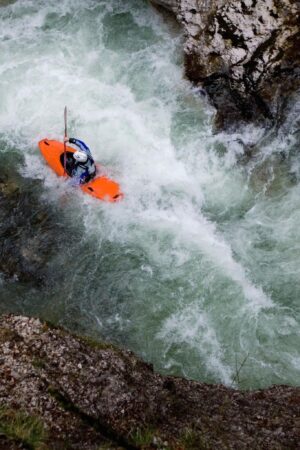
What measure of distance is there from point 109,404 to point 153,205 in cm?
553

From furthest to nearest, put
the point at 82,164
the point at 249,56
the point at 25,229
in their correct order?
the point at 249,56 → the point at 82,164 → the point at 25,229

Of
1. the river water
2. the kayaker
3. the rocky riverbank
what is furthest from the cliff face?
the rocky riverbank

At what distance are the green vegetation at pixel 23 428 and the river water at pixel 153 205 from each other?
10.7 ft

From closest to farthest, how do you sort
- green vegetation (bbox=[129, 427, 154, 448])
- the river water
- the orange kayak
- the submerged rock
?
green vegetation (bbox=[129, 427, 154, 448]) → the river water → the submerged rock → the orange kayak

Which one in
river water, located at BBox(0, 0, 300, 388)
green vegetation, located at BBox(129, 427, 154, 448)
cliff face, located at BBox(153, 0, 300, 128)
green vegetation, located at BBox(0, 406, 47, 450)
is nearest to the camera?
green vegetation, located at BBox(0, 406, 47, 450)

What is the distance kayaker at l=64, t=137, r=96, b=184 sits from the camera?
10180mm

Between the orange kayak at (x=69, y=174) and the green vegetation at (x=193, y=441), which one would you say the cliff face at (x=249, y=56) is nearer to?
the orange kayak at (x=69, y=174)

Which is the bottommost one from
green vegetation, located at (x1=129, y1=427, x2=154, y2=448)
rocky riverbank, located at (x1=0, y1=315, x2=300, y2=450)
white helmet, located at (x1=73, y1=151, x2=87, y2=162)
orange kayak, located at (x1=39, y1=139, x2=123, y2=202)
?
orange kayak, located at (x1=39, y1=139, x2=123, y2=202)

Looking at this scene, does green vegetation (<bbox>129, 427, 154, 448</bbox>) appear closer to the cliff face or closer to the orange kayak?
the orange kayak

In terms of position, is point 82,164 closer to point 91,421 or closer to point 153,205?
point 153,205

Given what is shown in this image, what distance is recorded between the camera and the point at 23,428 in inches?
189

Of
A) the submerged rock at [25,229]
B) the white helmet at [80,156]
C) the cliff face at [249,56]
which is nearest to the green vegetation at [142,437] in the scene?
the submerged rock at [25,229]

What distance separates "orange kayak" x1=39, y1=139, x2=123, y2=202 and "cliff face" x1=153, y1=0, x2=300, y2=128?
295cm

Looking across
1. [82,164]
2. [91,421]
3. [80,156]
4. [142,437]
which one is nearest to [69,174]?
[82,164]
